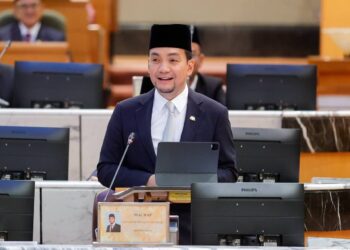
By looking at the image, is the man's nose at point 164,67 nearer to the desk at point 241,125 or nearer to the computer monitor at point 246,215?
the computer monitor at point 246,215

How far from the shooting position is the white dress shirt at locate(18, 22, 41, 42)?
10.5m

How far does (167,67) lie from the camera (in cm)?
500

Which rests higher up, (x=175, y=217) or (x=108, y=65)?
(x=108, y=65)

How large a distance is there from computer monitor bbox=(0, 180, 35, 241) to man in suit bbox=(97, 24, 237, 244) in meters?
0.50

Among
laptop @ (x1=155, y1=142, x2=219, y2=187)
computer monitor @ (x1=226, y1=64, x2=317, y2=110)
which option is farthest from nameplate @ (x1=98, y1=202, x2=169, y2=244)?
computer monitor @ (x1=226, y1=64, x2=317, y2=110)

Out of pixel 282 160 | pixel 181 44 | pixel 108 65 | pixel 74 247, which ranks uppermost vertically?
pixel 108 65

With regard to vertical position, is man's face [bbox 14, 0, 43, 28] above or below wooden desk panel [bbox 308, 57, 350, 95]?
above

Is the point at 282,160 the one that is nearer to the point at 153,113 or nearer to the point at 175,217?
the point at 153,113

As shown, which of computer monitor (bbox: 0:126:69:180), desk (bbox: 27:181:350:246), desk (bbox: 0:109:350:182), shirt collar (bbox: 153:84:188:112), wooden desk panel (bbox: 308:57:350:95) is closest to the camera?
shirt collar (bbox: 153:84:188:112)

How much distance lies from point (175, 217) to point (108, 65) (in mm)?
7789

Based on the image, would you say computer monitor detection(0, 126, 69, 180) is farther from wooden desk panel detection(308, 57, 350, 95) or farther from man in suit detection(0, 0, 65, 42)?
wooden desk panel detection(308, 57, 350, 95)

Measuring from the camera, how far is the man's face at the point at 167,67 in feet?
16.5

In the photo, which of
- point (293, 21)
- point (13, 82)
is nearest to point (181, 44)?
point (13, 82)

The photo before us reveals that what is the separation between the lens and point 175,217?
179 inches
